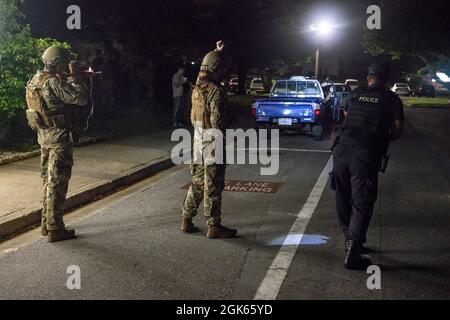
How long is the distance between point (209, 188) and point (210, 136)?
57 cm

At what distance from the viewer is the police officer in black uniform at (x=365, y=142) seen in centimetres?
504

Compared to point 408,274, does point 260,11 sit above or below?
above

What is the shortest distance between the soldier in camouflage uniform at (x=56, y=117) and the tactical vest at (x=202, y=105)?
1.19 m

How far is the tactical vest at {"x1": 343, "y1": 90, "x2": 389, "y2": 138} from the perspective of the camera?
503 cm

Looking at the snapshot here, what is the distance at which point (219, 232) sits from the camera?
601 cm

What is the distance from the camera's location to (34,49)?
10625 mm

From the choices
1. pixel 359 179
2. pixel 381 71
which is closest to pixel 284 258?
pixel 359 179

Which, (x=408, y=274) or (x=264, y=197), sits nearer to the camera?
(x=408, y=274)

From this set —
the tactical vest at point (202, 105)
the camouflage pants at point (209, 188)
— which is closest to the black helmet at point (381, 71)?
the tactical vest at point (202, 105)

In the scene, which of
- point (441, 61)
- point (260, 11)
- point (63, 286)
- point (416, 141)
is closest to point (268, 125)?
point (416, 141)

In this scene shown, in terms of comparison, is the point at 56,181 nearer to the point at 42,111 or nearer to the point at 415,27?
the point at 42,111

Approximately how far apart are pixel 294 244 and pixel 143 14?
15732mm
